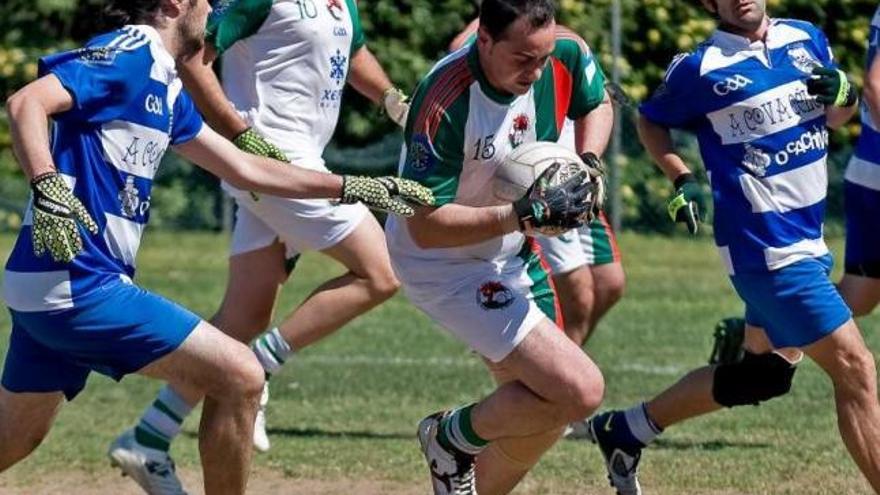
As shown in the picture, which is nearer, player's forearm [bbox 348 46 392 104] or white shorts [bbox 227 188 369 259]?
white shorts [bbox 227 188 369 259]

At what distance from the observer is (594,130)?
698cm

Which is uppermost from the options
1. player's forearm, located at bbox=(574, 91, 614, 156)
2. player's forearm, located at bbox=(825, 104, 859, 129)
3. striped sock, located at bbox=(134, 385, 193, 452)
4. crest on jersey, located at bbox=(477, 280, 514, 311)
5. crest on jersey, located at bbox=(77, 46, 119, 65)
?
crest on jersey, located at bbox=(77, 46, 119, 65)

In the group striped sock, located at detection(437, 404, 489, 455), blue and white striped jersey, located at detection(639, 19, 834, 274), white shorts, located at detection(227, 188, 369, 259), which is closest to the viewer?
striped sock, located at detection(437, 404, 489, 455)

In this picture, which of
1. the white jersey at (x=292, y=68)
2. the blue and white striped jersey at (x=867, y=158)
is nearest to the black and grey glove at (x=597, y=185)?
the blue and white striped jersey at (x=867, y=158)

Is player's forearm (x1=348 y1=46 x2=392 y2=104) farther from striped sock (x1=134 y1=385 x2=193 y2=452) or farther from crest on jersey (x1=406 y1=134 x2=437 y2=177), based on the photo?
crest on jersey (x1=406 y1=134 x2=437 y2=177)

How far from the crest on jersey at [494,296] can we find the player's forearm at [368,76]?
7.34ft

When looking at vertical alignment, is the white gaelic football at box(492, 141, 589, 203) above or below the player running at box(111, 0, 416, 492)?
above

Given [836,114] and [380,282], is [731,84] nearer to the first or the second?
[836,114]

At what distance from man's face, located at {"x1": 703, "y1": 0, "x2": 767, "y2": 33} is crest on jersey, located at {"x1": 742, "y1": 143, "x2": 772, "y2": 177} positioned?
421 millimetres

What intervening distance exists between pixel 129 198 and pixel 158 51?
45cm

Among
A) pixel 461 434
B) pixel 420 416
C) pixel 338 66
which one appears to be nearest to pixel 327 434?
pixel 420 416

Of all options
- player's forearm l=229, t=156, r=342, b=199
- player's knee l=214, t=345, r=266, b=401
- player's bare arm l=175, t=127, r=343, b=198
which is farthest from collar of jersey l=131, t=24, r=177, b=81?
player's knee l=214, t=345, r=266, b=401

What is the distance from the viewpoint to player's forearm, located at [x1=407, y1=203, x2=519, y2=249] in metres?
6.12

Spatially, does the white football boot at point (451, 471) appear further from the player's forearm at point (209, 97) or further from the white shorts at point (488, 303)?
the player's forearm at point (209, 97)
